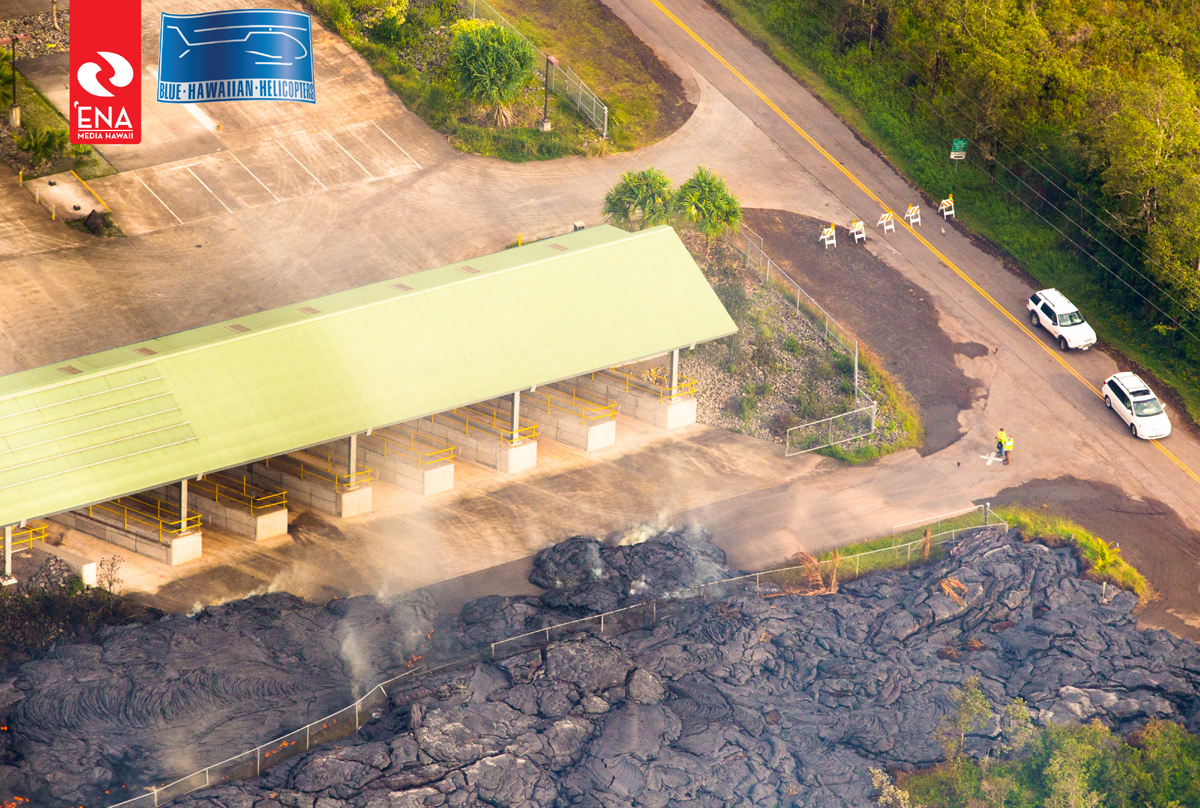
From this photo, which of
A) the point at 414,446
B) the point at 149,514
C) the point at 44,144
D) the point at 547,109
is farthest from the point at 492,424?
the point at 44,144

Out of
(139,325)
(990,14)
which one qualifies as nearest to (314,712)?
(139,325)

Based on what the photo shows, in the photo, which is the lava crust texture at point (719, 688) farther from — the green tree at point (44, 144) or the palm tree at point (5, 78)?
the palm tree at point (5, 78)

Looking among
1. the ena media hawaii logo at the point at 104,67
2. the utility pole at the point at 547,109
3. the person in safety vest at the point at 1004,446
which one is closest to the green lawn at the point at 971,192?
the person in safety vest at the point at 1004,446

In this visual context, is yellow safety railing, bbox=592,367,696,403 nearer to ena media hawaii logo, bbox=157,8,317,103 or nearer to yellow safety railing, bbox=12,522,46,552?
ena media hawaii logo, bbox=157,8,317,103

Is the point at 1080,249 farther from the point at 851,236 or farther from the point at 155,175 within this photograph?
the point at 155,175

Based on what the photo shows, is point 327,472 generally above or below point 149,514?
above

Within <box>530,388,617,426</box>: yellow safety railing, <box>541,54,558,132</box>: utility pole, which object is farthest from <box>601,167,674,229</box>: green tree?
<box>541,54,558,132</box>: utility pole

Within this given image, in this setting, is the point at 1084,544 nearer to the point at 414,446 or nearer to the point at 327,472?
the point at 414,446
